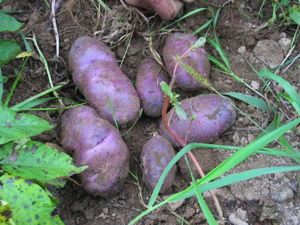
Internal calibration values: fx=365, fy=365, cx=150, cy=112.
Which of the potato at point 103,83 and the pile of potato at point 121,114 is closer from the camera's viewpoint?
the pile of potato at point 121,114

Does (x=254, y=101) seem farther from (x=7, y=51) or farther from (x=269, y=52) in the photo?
(x=7, y=51)

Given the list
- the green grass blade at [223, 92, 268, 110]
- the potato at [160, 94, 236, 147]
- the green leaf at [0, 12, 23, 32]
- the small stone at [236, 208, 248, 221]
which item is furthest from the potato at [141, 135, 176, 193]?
the green leaf at [0, 12, 23, 32]

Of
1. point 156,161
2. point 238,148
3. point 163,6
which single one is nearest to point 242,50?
point 163,6

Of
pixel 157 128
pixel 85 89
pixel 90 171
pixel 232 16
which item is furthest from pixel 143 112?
pixel 232 16

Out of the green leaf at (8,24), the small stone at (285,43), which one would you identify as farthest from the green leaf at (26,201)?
the small stone at (285,43)

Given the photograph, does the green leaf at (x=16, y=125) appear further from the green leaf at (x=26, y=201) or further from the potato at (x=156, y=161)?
the potato at (x=156, y=161)

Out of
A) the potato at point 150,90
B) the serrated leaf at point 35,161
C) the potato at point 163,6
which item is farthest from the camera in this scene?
the potato at point 163,6
